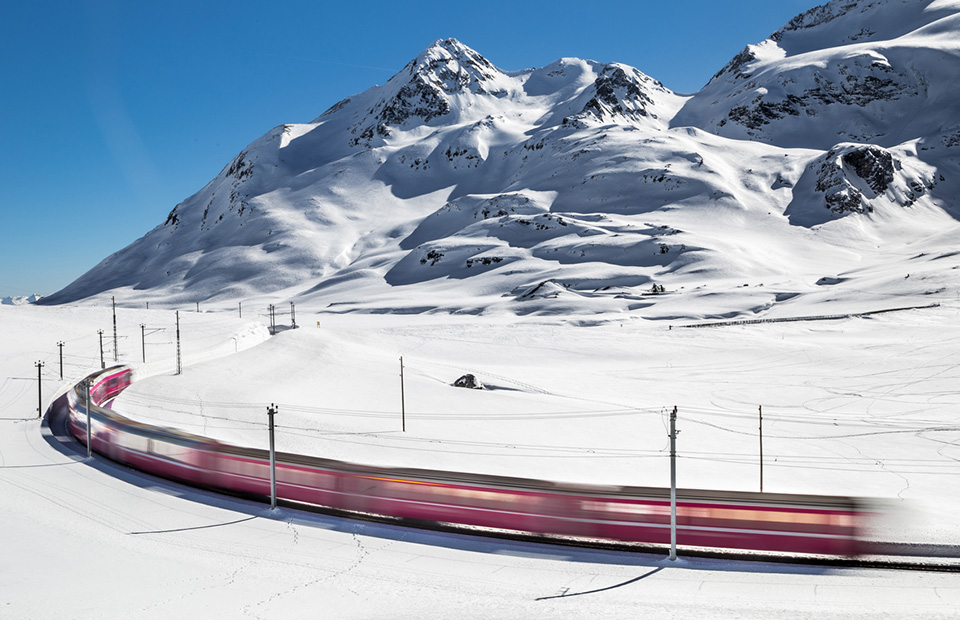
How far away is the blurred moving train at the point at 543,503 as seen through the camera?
10469 mm

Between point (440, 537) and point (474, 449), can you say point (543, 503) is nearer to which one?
point (440, 537)

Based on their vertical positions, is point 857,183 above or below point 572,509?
above

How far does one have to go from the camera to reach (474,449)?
2748 centimetres

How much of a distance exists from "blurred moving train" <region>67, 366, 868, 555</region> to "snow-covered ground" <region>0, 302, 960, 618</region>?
0.50 metres

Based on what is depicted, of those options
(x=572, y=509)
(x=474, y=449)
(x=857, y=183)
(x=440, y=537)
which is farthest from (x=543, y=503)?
(x=857, y=183)

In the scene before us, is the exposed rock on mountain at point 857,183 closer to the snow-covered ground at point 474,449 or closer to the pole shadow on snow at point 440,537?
the snow-covered ground at point 474,449

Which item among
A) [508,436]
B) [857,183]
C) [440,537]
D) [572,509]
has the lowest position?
[508,436]

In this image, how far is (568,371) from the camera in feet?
162

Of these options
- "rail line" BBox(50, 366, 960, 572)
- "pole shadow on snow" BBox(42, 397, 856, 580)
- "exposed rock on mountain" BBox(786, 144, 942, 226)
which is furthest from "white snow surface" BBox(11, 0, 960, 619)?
"exposed rock on mountain" BBox(786, 144, 942, 226)

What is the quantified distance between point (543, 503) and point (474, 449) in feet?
52.8

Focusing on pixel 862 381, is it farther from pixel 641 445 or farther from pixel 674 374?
pixel 641 445

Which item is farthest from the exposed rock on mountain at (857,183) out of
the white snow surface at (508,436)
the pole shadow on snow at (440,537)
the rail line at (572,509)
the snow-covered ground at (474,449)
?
the pole shadow on snow at (440,537)

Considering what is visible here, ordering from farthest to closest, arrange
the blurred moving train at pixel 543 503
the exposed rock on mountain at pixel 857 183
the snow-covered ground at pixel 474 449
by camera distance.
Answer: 1. the exposed rock on mountain at pixel 857 183
2. the blurred moving train at pixel 543 503
3. the snow-covered ground at pixel 474 449

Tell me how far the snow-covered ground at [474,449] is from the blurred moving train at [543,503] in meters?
0.50
